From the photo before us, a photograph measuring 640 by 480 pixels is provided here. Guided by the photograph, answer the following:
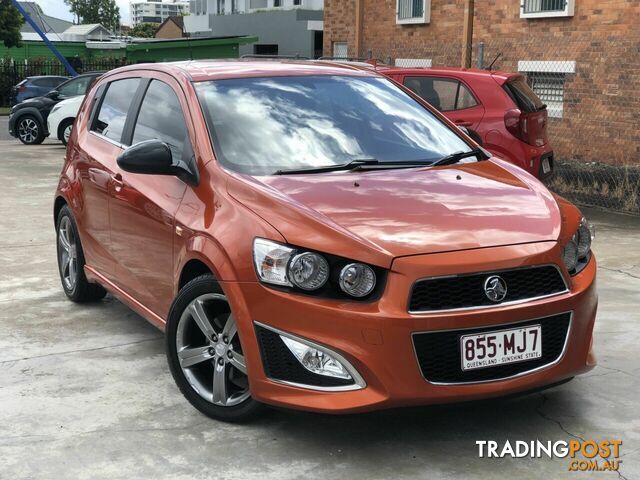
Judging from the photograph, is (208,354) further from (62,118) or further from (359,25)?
(359,25)

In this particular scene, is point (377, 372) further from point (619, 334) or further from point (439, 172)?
point (619, 334)

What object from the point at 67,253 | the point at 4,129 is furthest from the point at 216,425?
the point at 4,129

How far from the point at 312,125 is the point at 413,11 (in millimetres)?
16148

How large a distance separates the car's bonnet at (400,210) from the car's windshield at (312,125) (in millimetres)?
259

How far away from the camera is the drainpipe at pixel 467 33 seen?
18594 mm

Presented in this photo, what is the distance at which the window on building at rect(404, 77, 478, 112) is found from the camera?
1060 cm

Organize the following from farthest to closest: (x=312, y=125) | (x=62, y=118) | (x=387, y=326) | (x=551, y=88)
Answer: (x=62, y=118) < (x=551, y=88) < (x=312, y=125) < (x=387, y=326)

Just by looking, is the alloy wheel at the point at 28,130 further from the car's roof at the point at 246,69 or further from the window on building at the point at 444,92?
the car's roof at the point at 246,69

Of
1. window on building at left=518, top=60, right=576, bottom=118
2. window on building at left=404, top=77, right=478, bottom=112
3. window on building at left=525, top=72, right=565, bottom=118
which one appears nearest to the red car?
window on building at left=404, top=77, right=478, bottom=112

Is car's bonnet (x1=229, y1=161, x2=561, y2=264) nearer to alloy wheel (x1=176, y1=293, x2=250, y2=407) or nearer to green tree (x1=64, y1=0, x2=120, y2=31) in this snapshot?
alloy wheel (x1=176, y1=293, x2=250, y2=407)

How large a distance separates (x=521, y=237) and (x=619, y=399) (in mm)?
1199

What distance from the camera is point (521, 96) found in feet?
34.3

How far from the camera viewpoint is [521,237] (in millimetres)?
4105

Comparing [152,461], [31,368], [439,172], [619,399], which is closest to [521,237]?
[439,172]
